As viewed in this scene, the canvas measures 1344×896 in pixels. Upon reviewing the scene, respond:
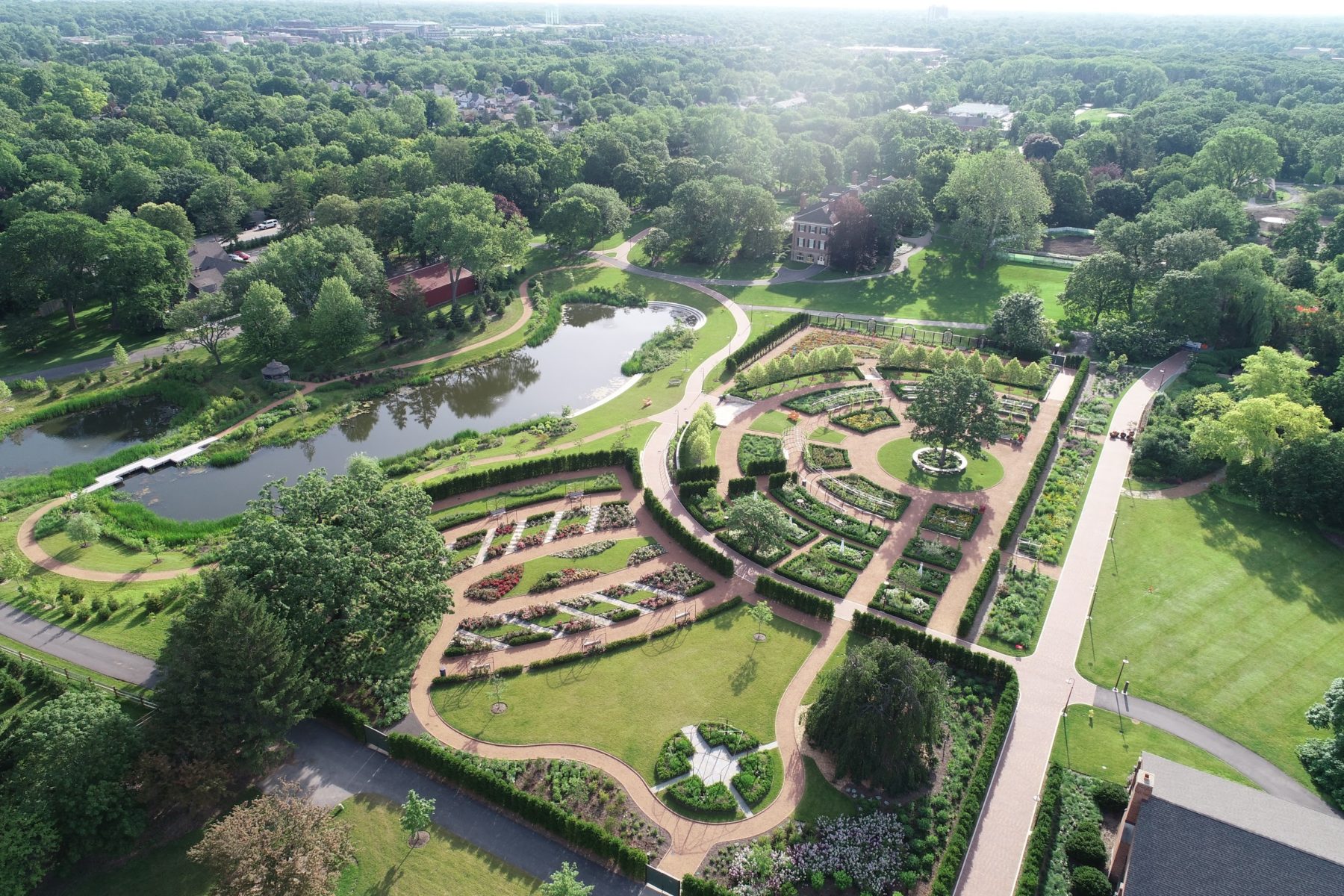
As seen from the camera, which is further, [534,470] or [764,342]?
[764,342]

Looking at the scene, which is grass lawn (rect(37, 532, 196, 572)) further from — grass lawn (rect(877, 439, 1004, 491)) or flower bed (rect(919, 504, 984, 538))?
grass lawn (rect(877, 439, 1004, 491))

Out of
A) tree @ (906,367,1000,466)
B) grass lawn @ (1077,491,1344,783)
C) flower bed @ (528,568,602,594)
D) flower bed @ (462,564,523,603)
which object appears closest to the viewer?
grass lawn @ (1077,491,1344,783)

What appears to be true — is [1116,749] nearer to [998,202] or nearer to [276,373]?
[276,373]

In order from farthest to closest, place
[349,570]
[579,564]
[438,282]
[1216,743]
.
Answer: [438,282] → [579,564] → [349,570] → [1216,743]

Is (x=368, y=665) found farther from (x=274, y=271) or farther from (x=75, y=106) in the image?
(x=75, y=106)

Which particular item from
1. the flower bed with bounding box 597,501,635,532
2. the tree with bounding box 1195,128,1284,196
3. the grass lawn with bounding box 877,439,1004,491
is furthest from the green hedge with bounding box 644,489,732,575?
the tree with bounding box 1195,128,1284,196

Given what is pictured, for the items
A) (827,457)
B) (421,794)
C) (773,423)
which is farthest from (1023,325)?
(421,794)

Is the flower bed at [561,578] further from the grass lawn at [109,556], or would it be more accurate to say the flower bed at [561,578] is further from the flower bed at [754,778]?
the grass lawn at [109,556]
